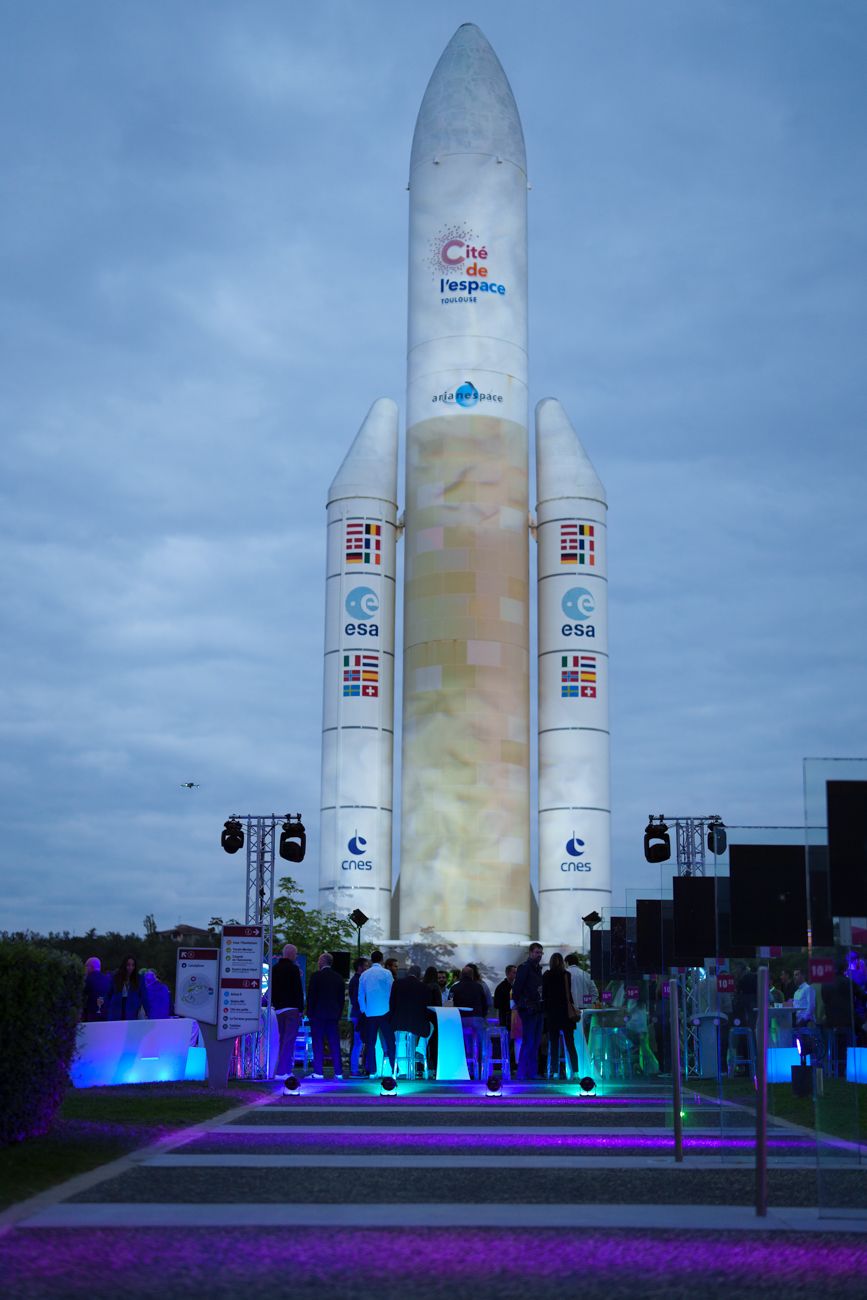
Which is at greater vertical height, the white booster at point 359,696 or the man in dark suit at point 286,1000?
the white booster at point 359,696

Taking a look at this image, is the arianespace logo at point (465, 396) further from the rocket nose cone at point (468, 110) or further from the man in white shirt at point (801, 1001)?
the man in white shirt at point (801, 1001)

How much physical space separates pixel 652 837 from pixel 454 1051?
16391mm

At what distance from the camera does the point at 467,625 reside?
47.5 metres

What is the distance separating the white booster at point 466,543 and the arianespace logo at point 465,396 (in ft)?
0.09

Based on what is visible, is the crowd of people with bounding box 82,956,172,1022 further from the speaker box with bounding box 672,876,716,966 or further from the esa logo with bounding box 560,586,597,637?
the esa logo with bounding box 560,586,597,637

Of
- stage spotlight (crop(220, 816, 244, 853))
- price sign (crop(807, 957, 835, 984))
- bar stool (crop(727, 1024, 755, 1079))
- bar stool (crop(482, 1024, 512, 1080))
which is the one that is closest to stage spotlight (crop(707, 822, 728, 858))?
bar stool (crop(727, 1024, 755, 1079))

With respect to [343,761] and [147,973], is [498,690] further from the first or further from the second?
[147,973]

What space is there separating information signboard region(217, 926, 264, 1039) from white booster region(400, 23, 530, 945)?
81.8 feet

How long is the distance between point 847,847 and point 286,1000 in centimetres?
1504

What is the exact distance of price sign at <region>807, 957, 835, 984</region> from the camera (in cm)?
1077

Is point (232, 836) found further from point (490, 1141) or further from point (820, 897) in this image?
point (820, 897)

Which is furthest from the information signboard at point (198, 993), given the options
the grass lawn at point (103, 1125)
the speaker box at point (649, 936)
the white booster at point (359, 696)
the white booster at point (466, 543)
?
the white booster at point (359, 696)

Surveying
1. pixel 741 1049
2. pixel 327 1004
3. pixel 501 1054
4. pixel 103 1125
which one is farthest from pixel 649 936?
pixel 103 1125

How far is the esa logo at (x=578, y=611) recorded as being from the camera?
4784cm
